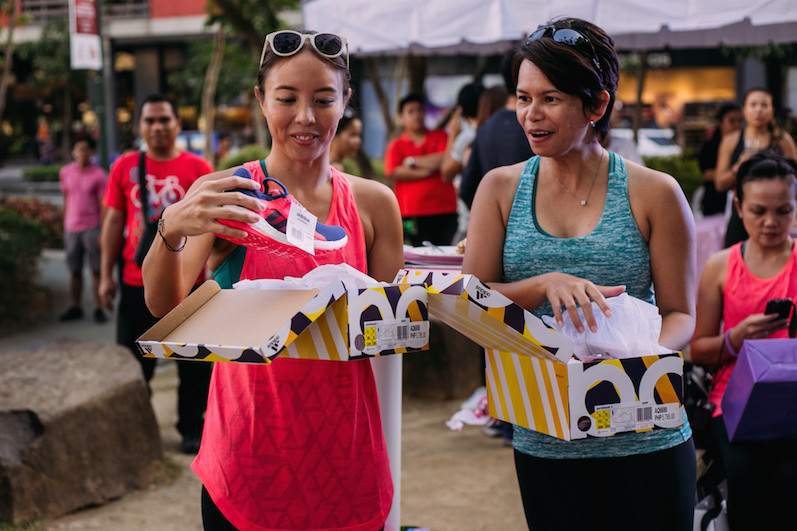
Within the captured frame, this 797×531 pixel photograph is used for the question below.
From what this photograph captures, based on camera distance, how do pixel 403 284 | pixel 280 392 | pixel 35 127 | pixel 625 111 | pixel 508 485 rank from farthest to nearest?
1. pixel 35 127
2. pixel 625 111
3. pixel 508 485
4. pixel 280 392
5. pixel 403 284

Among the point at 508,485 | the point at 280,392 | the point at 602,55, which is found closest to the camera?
the point at 280,392

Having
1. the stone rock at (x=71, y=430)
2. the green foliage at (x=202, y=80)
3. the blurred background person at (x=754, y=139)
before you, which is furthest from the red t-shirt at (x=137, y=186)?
the green foliage at (x=202, y=80)

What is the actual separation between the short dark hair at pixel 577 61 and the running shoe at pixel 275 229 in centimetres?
62

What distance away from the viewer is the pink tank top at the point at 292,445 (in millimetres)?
1935

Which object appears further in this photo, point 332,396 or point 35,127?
point 35,127

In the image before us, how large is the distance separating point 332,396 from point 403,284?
370 mm

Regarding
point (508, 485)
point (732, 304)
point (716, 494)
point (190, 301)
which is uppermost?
point (190, 301)

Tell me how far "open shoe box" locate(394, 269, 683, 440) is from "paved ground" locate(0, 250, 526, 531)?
2.55m

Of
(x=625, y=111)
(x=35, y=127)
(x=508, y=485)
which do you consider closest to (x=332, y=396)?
(x=508, y=485)

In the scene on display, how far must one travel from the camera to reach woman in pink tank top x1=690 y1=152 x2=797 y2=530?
308cm

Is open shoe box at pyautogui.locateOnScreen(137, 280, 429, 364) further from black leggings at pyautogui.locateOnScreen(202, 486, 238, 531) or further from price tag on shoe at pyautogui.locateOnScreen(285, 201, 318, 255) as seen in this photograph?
black leggings at pyautogui.locateOnScreen(202, 486, 238, 531)

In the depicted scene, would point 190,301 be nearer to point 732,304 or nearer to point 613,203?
point 613,203

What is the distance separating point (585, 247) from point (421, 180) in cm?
505

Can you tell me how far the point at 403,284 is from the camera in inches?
68.0
